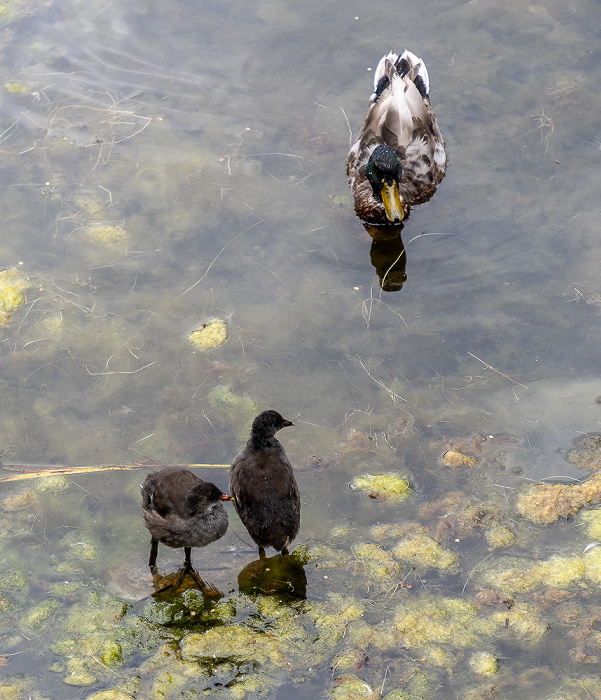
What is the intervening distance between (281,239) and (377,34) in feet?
11.4

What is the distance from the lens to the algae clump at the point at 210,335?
6664mm

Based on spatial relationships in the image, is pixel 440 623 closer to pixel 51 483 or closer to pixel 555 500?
pixel 555 500

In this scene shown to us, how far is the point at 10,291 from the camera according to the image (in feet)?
23.4

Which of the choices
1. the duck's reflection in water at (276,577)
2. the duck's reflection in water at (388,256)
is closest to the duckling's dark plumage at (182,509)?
the duck's reflection in water at (276,577)

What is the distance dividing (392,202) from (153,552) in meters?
3.92

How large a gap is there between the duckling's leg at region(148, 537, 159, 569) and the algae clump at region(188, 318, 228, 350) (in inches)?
68.6

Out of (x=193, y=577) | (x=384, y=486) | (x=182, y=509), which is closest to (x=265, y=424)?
(x=182, y=509)

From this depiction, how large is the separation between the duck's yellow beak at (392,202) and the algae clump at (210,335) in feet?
6.48

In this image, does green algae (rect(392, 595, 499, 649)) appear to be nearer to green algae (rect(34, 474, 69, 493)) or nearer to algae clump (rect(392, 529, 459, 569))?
algae clump (rect(392, 529, 459, 569))

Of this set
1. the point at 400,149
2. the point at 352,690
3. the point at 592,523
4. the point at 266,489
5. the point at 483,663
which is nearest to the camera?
the point at 352,690

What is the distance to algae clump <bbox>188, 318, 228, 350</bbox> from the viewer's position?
6664 mm

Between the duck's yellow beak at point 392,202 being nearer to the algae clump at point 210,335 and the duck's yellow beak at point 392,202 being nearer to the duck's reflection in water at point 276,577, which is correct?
the algae clump at point 210,335

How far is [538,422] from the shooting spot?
5.97m

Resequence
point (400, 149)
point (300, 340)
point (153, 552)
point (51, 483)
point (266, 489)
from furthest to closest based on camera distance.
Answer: point (400, 149) → point (300, 340) → point (51, 483) → point (153, 552) → point (266, 489)
